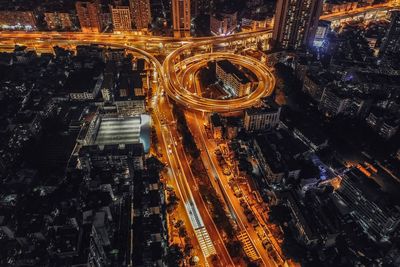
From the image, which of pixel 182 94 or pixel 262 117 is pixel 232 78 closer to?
pixel 182 94

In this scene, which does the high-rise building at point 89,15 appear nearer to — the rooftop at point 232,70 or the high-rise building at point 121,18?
the high-rise building at point 121,18

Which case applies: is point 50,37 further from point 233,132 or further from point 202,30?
point 233,132

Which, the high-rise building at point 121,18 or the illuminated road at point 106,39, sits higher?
the high-rise building at point 121,18

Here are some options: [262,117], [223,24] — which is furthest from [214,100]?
[223,24]

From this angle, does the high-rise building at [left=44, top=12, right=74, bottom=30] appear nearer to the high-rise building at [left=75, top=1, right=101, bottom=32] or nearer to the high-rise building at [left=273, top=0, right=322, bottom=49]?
the high-rise building at [left=75, top=1, right=101, bottom=32]

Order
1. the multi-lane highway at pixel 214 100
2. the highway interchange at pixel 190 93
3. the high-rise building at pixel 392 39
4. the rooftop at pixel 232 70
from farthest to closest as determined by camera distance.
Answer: the high-rise building at pixel 392 39 → the rooftop at pixel 232 70 → the multi-lane highway at pixel 214 100 → the highway interchange at pixel 190 93

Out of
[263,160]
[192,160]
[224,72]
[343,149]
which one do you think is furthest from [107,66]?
[343,149]

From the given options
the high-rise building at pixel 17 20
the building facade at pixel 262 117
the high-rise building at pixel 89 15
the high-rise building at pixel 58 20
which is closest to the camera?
the building facade at pixel 262 117

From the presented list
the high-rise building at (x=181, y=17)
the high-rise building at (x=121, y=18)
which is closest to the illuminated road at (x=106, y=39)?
the high-rise building at (x=121, y=18)
